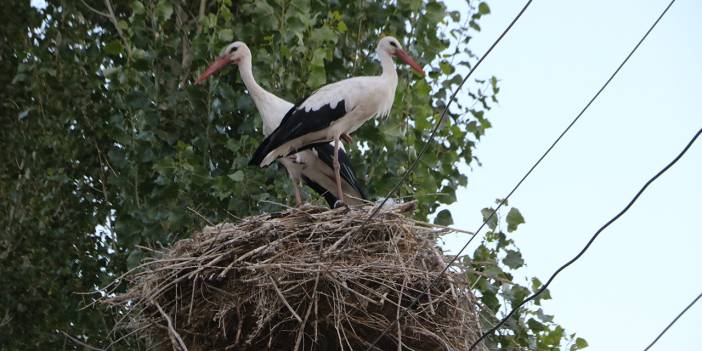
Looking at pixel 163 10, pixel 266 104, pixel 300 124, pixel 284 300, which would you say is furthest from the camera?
pixel 163 10

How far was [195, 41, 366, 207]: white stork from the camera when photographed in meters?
8.73

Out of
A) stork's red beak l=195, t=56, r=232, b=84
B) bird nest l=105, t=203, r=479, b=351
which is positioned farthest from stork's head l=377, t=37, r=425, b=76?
bird nest l=105, t=203, r=479, b=351

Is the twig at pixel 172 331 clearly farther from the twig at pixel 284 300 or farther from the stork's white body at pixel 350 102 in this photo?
the stork's white body at pixel 350 102

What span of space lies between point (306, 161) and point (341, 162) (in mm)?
337

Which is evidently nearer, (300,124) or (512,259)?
(300,124)

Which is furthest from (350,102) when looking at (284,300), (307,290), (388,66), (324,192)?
(284,300)

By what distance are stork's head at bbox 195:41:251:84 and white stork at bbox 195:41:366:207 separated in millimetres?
84

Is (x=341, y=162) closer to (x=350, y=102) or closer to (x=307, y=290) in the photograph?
(x=350, y=102)

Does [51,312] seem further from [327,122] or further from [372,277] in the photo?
[372,277]

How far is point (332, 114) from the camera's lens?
8109mm

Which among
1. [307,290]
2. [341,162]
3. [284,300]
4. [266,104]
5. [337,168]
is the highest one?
[266,104]

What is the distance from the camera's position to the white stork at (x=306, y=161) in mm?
8734

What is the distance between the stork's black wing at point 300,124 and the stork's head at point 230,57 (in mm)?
1344

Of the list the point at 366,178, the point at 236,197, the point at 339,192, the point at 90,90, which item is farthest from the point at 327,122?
the point at 90,90
